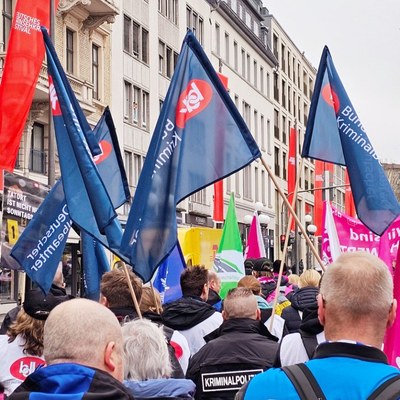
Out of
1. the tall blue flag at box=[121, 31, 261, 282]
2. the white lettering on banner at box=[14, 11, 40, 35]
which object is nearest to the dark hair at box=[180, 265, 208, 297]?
the tall blue flag at box=[121, 31, 261, 282]

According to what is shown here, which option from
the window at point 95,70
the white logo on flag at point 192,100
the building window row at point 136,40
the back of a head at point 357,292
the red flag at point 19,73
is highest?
the building window row at point 136,40

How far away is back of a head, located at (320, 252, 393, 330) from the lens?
2855mm

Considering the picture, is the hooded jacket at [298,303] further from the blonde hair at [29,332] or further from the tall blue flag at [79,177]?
the blonde hair at [29,332]

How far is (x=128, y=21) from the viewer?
33.0m

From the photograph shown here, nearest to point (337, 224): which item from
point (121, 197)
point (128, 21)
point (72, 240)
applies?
point (121, 197)

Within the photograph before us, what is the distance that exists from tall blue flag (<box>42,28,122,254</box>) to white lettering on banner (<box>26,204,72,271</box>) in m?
0.62

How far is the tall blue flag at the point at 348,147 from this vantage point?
716 centimetres

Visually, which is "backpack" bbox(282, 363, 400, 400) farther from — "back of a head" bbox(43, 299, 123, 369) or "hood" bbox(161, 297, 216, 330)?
"hood" bbox(161, 297, 216, 330)

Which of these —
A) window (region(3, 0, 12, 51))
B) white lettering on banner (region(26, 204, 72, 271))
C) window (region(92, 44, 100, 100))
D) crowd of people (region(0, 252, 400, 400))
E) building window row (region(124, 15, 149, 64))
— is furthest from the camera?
building window row (region(124, 15, 149, 64))

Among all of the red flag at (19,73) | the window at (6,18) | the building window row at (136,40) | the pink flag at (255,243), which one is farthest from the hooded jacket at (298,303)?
the building window row at (136,40)

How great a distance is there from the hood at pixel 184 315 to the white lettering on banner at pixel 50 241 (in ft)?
4.37

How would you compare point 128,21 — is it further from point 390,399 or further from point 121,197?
point 390,399

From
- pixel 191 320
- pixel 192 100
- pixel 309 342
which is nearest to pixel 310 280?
pixel 191 320

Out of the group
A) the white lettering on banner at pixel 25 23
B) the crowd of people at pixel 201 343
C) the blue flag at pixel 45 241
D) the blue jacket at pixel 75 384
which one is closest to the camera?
the crowd of people at pixel 201 343
